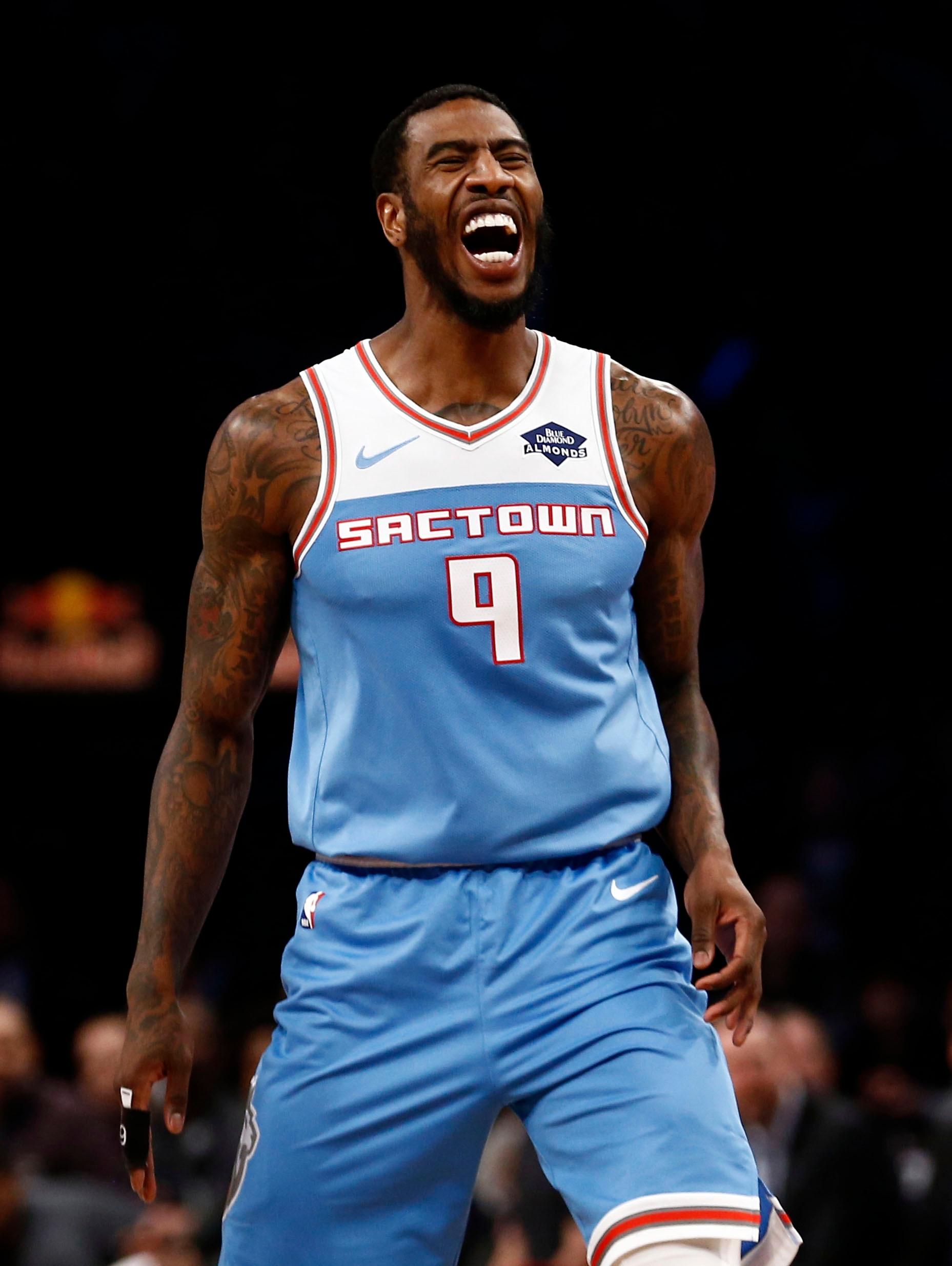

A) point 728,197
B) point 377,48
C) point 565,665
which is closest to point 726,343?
point 728,197

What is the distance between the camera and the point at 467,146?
9.70ft

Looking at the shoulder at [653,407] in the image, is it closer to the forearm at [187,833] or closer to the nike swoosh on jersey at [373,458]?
the nike swoosh on jersey at [373,458]

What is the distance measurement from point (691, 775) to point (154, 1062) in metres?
0.93

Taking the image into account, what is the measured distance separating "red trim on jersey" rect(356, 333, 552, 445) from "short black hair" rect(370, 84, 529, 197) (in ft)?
0.96

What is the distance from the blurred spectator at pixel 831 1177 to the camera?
6.11 m

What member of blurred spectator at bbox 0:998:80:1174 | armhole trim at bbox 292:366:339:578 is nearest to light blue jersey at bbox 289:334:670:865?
armhole trim at bbox 292:366:339:578

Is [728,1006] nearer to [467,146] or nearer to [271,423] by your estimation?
[271,423]

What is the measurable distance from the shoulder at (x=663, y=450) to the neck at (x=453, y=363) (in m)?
0.17

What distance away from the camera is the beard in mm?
2918

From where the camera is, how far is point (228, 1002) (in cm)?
937

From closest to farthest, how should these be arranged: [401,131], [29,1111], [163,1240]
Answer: [401,131], [163,1240], [29,1111]

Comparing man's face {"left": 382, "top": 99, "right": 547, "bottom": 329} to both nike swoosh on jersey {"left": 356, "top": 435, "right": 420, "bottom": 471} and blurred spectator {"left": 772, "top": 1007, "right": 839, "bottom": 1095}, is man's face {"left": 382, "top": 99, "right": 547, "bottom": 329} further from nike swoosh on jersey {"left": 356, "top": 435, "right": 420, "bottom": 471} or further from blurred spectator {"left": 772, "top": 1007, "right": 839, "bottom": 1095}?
blurred spectator {"left": 772, "top": 1007, "right": 839, "bottom": 1095}

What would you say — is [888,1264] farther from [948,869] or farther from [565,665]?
[565,665]

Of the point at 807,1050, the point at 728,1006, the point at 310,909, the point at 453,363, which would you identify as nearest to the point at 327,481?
the point at 453,363
